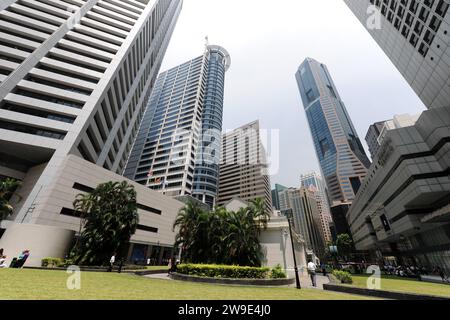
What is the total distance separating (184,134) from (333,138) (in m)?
117

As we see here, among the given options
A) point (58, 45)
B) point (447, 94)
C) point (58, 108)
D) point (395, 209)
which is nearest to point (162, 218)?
point (58, 108)

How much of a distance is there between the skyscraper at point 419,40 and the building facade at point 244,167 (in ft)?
232

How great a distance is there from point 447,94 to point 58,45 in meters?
70.7

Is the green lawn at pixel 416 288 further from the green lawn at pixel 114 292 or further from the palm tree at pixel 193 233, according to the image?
the palm tree at pixel 193 233

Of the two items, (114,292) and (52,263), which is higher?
(52,263)

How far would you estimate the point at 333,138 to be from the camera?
147 metres

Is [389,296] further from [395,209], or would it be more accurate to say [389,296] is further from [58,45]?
[58,45]

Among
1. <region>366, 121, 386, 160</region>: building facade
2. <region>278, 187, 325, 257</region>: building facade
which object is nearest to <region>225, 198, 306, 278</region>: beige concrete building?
<region>366, 121, 386, 160</region>: building facade

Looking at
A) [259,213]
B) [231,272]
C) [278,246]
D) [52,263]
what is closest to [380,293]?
[231,272]

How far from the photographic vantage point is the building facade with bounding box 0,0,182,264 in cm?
2834

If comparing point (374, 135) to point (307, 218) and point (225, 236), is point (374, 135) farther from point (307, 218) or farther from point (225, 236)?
point (225, 236)

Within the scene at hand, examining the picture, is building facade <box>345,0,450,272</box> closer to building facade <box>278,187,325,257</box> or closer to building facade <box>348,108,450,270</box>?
building facade <box>348,108,450,270</box>

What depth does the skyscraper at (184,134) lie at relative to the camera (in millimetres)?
76312

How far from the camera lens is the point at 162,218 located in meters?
43.6
